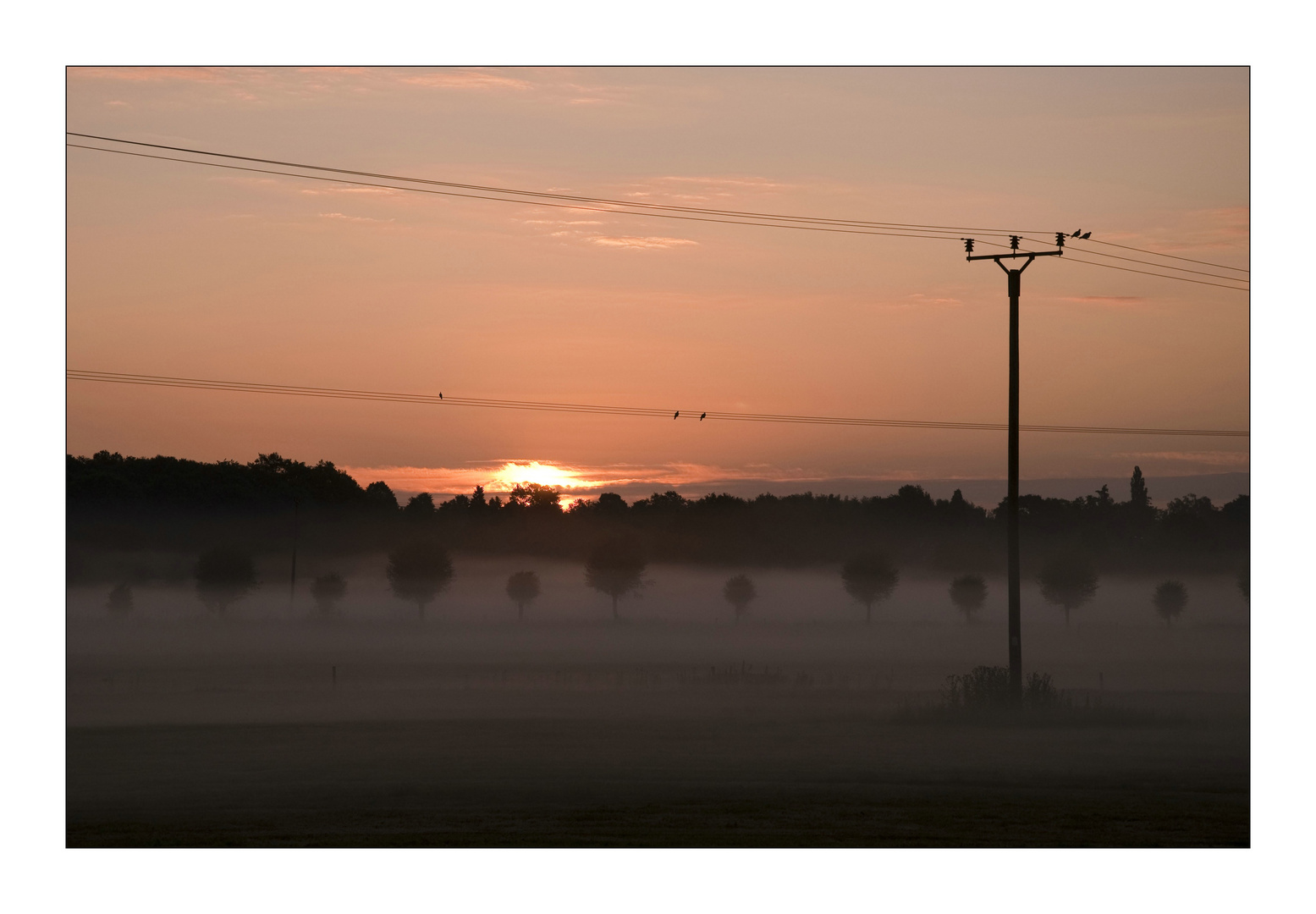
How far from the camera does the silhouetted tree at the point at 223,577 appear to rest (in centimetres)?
13312

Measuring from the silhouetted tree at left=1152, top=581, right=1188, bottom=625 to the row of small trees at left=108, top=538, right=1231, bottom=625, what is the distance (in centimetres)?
11

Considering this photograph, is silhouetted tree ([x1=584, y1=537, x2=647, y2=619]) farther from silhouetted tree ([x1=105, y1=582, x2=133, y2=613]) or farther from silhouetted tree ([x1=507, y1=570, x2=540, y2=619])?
silhouetted tree ([x1=105, y1=582, x2=133, y2=613])

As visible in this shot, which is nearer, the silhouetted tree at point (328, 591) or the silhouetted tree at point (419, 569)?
the silhouetted tree at point (419, 569)

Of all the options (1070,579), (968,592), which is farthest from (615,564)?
(1070,579)

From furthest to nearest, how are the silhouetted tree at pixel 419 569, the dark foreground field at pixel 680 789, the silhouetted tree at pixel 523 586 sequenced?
the silhouetted tree at pixel 523 586, the silhouetted tree at pixel 419 569, the dark foreground field at pixel 680 789

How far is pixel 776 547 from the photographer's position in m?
167

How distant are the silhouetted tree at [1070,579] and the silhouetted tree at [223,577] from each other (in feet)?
318

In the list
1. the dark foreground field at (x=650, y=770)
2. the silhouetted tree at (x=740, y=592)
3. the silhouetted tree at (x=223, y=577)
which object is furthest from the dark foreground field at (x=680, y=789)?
the silhouetted tree at (x=740, y=592)

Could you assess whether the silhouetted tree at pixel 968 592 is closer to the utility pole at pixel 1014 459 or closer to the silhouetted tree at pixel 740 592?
the silhouetted tree at pixel 740 592

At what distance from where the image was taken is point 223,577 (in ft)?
445

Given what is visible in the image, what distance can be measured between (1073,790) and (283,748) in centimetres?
1990

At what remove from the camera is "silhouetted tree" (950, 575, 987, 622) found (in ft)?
571

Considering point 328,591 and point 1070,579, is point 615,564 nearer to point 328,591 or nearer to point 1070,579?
point 328,591
